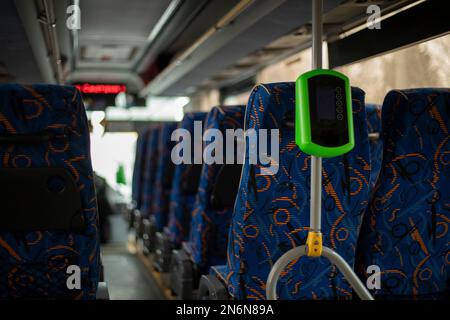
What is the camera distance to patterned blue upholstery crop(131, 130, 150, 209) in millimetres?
6473

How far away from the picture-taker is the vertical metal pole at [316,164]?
173 centimetres

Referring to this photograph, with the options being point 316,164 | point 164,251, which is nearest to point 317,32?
point 316,164

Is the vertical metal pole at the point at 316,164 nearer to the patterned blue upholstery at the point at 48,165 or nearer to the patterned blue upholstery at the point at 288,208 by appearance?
the patterned blue upholstery at the point at 288,208

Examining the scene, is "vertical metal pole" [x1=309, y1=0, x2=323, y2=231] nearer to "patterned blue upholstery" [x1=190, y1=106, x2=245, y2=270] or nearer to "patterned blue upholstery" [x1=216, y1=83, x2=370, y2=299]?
"patterned blue upholstery" [x1=216, y1=83, x2=370, y2=299]

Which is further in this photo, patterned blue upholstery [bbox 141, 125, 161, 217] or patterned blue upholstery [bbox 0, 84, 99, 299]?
patterned blue upholstery [bbox 141, 125, 161, 217]

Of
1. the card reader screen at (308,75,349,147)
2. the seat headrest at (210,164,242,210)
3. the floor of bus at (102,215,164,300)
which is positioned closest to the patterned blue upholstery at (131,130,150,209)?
the floor of bus at (102,215,164,300)

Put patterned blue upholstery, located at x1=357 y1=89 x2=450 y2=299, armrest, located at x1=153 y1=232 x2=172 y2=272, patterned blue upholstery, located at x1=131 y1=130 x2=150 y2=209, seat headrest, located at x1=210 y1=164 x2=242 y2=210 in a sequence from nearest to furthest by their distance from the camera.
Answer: patterned blue upholstery, located at x1=357 y1=89 x2=450 y2=299
seat headrest, located at x1=210 y1=164 x2=242 y2=210
armrest, located at x1=153 y1=232 x2=172 y2=272
patterned blue upholstery, located at x1=131 y1=130 x2=150 y2=209

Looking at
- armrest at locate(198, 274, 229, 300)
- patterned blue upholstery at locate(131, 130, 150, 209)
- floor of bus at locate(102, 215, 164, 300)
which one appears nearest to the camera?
armrest at locate(198, 274, 229, 300)

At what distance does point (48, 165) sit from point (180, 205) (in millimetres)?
2157

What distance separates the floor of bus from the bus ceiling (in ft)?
7.43

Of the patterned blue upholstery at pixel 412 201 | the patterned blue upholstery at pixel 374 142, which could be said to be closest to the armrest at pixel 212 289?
the patterned blue upholstery at pixel 412 201

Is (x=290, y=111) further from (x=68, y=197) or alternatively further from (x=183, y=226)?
(x=183, y=226)

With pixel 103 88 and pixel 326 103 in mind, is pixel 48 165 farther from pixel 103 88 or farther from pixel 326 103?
pixel 103 88
